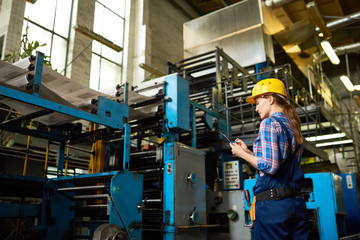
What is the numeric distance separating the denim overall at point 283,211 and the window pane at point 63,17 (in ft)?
31.1

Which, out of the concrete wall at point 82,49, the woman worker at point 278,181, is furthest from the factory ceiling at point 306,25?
the woman worker at point 278,181

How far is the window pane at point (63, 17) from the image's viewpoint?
1010 centimetres

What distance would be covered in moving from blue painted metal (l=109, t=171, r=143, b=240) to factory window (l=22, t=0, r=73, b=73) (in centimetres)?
685

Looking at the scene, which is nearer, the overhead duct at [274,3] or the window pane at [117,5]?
the overhead duct at [274,3]

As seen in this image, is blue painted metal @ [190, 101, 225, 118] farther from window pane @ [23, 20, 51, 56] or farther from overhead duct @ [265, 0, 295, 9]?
window pane @ [23, 20, 51, 56]

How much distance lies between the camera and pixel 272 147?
2.03m

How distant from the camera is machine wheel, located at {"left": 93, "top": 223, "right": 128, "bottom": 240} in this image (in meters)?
3.14

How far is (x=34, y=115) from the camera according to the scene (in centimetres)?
402

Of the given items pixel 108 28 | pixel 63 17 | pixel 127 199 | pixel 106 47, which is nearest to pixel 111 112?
pixel 127 199

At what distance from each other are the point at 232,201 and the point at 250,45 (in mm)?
4846

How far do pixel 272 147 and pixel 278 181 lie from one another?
23 centimetres

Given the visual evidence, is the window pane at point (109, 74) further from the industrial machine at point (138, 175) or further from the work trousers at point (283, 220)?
the work trousers at point (283, 220)

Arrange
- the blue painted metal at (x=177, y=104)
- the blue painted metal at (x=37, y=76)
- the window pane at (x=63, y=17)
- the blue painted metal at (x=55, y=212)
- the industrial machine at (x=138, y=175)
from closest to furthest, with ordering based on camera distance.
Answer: the blue painted metal at (x=37, y=76) → the industrial machine at (x=138, y=175) → the blue painted metal at (x=55, y=212) → the blue painted metal at (x=177, y=104) → the window pane at (x=63, y=17)

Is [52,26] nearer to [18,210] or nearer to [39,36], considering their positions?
[39,36]
